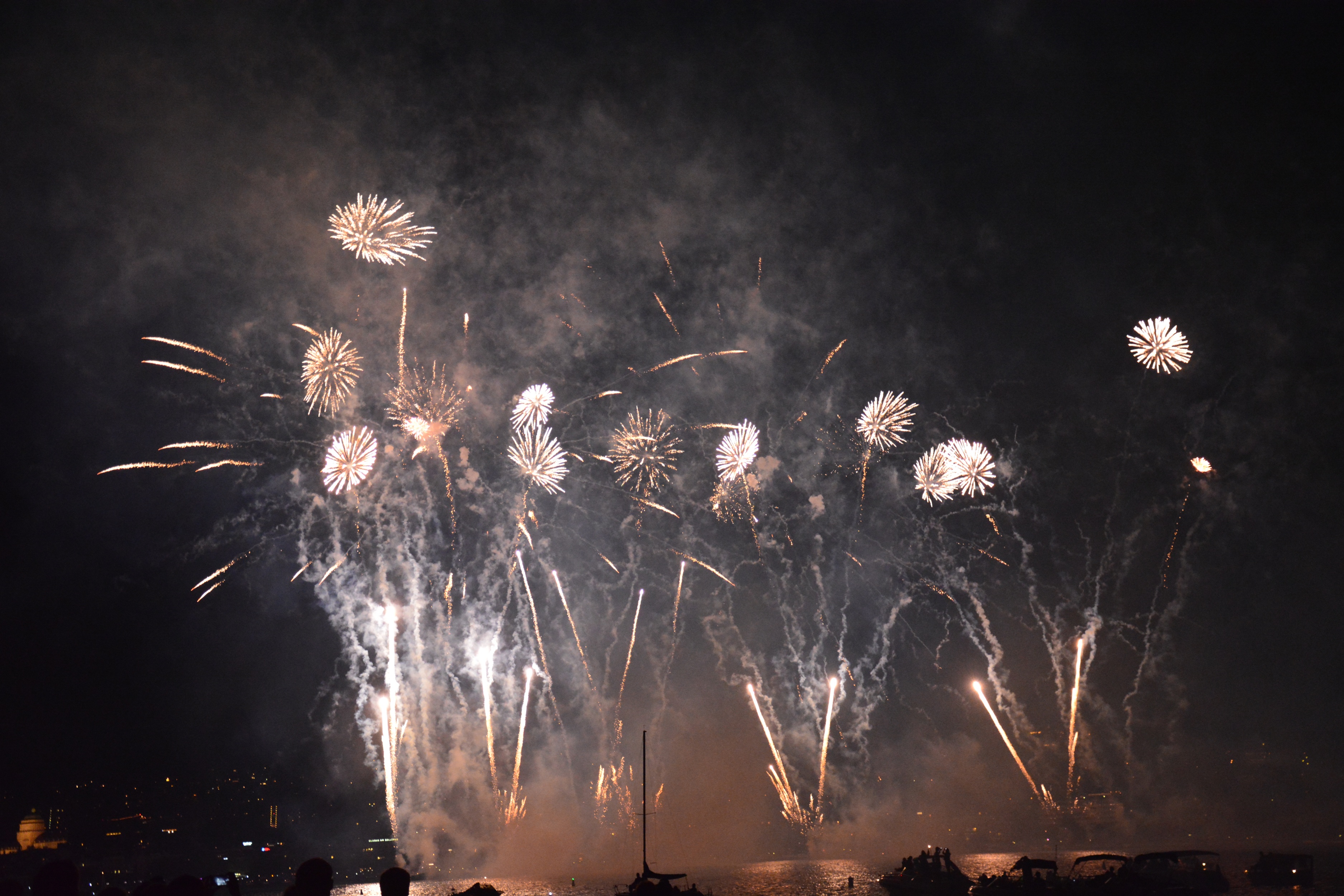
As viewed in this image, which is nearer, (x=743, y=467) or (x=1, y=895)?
(x=1, y=895)

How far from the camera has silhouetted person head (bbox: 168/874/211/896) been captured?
270 inches

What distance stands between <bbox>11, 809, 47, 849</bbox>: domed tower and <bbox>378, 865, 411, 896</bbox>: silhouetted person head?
148m

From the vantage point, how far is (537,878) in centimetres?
14925

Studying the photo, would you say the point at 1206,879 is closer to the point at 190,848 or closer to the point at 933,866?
the point at 933,866

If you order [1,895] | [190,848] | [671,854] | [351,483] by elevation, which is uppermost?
[351,483]

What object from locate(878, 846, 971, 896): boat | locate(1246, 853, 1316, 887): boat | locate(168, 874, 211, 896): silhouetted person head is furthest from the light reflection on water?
locate(168, 874, 211, 896): silhouetted person head

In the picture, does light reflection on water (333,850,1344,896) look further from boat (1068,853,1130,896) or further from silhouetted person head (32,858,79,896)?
silhouetted person head (32,858,79,896)

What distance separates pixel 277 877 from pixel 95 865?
32.8 meters

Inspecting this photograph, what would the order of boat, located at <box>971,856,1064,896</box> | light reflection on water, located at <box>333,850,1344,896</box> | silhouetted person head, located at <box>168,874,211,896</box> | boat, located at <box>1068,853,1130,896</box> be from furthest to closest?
1. light reflection on water, located at <box>333,850,1344,896</box>
2. boat, located at <box>971,856,1064,896</box>
3. boat, located at <box>1068,853,1130,896</box>
4. silhouetted person head, located at <box>168,874,211,896</box>

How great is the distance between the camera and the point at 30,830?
119 m

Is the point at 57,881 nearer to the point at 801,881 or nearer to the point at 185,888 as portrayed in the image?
the point at 185,888

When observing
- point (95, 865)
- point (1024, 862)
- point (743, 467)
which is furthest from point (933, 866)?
point (95, 865)

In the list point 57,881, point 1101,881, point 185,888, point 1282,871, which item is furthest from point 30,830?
point 1282,871

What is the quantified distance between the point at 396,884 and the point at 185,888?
167 centimetres
